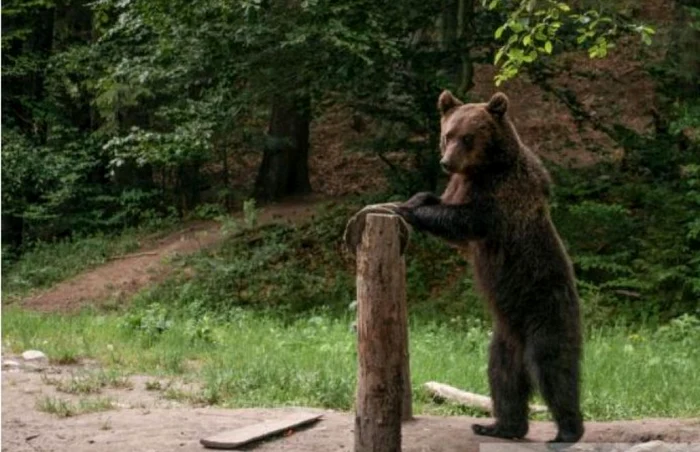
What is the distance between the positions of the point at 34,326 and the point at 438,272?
598cm

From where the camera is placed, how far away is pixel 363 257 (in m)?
6.30

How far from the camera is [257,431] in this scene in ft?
23.4

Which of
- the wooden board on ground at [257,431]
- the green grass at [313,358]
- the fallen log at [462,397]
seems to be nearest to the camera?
the wooden board on ground at [257,431]

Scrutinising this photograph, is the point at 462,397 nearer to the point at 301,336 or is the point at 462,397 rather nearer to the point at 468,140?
the point at 468,140

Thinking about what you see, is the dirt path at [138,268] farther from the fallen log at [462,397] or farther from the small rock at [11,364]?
the fallen log at [462,397]

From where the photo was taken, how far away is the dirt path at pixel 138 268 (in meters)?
17.8

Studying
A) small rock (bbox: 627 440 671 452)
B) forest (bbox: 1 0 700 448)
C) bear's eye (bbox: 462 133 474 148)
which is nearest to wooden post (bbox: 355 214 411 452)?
bear's eye (bbox: 462 133 474 148)

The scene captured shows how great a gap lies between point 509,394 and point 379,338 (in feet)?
4.01

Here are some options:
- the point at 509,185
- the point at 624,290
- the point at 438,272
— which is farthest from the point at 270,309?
the point at 509,185

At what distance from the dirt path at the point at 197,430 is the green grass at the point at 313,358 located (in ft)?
1.97

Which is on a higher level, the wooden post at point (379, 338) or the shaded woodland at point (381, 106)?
the shaded woodland at point (381, 106)

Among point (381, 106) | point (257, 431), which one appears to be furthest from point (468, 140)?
point (381, 106)

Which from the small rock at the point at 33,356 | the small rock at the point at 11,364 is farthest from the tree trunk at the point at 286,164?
the small rock at the point at 11,364

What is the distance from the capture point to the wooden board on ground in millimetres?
6883
